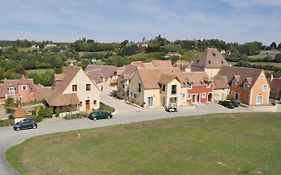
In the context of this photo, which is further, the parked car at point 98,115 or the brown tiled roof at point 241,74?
the brown tiled roof at point 241,74

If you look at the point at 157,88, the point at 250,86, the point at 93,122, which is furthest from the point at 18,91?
the point at 250,86

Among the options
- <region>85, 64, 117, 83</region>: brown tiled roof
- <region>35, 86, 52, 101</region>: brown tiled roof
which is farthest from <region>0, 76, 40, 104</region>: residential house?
<region>85, 64, 117, 83</region>: brown tiled roof

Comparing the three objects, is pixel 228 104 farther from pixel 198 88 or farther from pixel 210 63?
pixel 210 63

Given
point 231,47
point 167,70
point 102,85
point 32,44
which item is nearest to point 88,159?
point 167,70

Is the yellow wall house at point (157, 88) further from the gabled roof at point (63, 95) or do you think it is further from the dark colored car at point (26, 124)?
the dark colored car at point (26, 124)

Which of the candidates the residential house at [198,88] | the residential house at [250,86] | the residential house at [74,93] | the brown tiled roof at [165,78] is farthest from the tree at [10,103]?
the residential house at [250,86]
